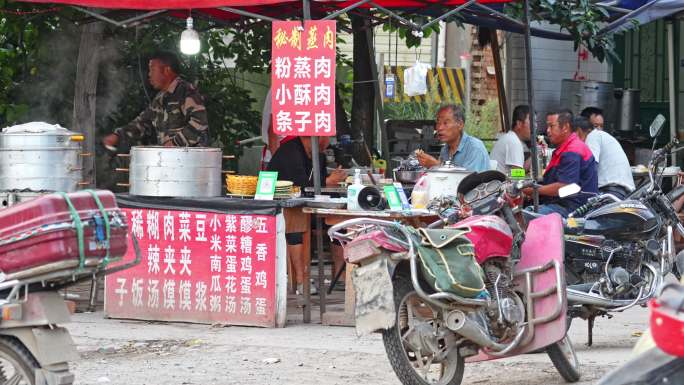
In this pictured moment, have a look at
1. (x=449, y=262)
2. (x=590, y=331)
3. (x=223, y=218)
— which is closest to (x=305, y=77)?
(x=223, y=218)

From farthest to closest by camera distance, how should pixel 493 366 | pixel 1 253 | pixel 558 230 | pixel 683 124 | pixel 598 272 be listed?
pixel 683 124
pixel 598 272
pixel 493 366
pixel 558 230
pixel 1 253

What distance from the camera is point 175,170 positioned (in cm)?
917

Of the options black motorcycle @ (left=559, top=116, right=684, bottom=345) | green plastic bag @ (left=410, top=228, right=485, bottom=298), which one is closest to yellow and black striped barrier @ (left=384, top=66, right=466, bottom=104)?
black motorcycle @ (left=559, top=116, right=684, bottom=345)

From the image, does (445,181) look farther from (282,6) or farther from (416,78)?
(416,78)

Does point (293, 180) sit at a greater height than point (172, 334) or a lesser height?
greater

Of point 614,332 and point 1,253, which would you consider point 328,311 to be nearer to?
point 614,332

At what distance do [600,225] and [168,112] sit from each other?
3.99 metres

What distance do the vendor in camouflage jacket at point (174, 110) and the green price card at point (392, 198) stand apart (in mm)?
2056

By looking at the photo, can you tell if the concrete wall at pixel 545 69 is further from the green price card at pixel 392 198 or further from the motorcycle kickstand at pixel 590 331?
the motorcycle kickstand at pixel 590 331

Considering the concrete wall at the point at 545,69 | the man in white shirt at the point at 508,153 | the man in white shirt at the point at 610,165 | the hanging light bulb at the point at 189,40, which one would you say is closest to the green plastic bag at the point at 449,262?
the hanging light bulb at the point at 189,40

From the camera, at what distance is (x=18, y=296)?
5527 mm

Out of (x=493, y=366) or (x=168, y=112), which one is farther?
(x=168, y=112)

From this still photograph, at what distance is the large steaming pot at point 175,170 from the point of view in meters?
9.16

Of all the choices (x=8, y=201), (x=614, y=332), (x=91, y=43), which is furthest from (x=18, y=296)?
(x=91, y=43)
